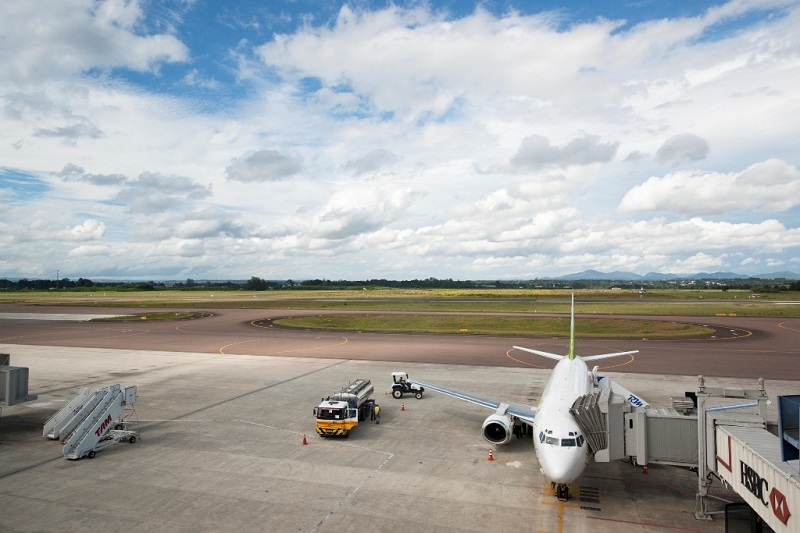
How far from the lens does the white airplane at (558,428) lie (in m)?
16.8

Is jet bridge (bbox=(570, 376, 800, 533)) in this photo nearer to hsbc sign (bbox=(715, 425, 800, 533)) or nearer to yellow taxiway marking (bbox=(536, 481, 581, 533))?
hsbc sign (bbox=(715, 425, 800, 533))

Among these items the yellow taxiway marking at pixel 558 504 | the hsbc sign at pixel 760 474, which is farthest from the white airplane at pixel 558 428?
the hsbc sign at pixel 760 474

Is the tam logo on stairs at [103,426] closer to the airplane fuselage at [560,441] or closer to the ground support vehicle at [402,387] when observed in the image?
the ground support vehicle at [402,387]

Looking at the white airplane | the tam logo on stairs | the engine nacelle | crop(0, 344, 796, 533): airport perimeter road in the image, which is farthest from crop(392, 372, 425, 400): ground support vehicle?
the tam logo on stairs

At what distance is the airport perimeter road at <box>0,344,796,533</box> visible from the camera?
1655 centimetres

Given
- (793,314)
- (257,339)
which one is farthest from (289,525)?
(793,314)

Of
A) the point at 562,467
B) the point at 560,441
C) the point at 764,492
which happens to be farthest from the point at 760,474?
the point at 560,441

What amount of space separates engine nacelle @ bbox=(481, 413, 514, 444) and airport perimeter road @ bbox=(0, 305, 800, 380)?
74.3ft

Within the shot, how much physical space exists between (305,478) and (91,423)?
11.3 m

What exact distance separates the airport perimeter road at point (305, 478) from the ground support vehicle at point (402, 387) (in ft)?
3.41

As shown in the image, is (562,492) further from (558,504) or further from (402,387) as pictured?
(402,387)

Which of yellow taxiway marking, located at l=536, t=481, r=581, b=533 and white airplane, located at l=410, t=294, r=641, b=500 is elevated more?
white airplane, located at l=410, t=294, r=641, b=500

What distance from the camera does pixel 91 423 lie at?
23344mm

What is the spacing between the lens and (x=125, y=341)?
6116 cm
